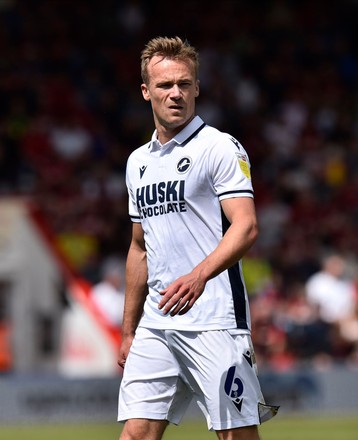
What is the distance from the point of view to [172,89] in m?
5.98

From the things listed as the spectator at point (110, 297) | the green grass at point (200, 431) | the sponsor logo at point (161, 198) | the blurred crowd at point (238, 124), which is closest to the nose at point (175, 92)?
the sponsor logo at point (161, 198)

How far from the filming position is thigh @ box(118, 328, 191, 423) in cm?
607

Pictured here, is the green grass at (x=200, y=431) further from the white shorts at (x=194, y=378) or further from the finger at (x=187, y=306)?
the finger at (x=187, y=306)

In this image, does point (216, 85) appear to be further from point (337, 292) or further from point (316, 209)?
point (337, 292)

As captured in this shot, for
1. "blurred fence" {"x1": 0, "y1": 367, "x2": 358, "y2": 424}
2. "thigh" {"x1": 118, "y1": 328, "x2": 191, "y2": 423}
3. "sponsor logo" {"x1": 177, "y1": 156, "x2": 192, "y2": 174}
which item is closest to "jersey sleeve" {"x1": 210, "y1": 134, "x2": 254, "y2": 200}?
"sponsor logo" {"x1": 177, "y1": 156, "x2": 192, "y2": 174}

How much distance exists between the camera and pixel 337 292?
1716 centimetres

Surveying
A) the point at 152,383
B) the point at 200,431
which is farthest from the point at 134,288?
the point at 200,431

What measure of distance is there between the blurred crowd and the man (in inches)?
410

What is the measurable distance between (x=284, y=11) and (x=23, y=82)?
6167 mm

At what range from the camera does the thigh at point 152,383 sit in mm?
6074

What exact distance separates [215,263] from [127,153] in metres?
14.4

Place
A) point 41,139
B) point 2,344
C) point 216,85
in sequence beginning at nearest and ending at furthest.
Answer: point 2,344, point 41,139, point 216,85

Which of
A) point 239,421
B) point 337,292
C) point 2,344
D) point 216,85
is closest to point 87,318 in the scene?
point 2,344

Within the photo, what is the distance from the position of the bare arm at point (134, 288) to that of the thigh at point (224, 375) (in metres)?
0.47
